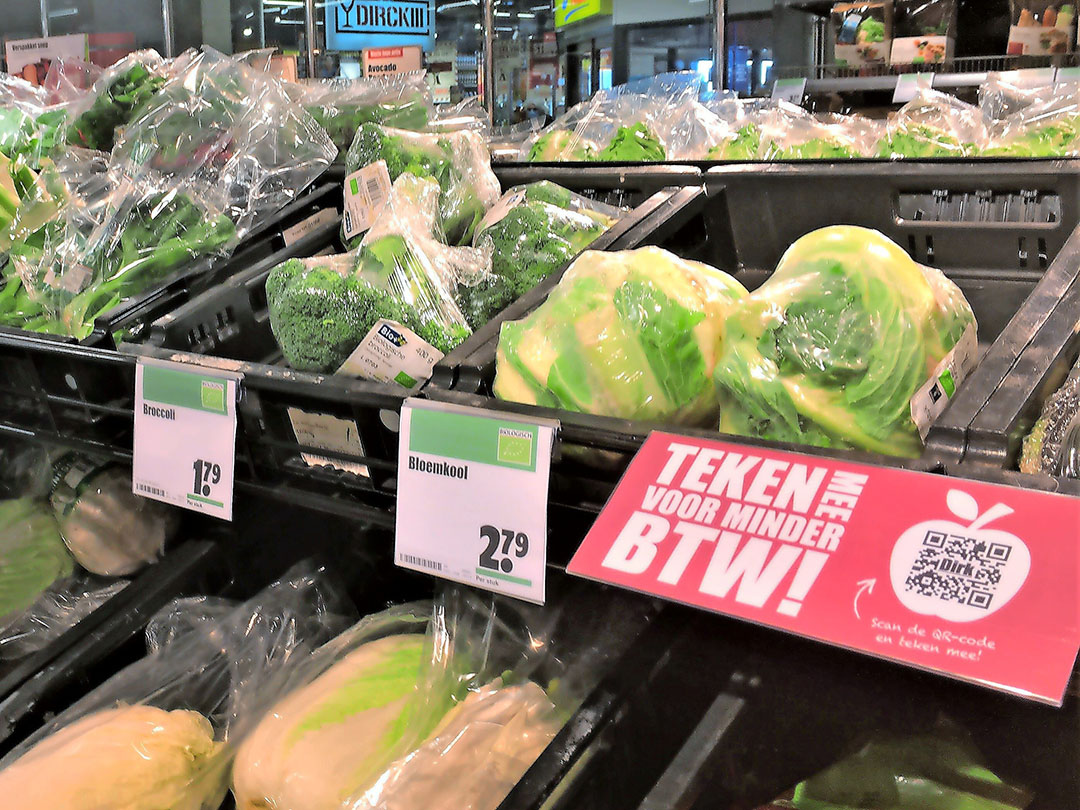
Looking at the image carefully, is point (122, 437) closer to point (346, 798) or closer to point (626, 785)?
point (346, 798)

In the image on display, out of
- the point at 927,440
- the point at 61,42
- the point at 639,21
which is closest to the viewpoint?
the point at 927,440

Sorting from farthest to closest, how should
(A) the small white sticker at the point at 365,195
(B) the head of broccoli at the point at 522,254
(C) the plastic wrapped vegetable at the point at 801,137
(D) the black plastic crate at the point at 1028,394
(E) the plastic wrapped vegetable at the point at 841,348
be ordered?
(C) the plastic wrapped vegetable at the point at 801,137 < (A) the small white sticker at the point at 365,195 < (B) the head of broccoli at the point at 522,254 < (E) the plastic wrapped vegetable at the point at 841,348 < (D) the black plastic crate at the point at 1028,394

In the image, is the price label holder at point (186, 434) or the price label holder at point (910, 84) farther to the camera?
the price label holder at point (910, 84)

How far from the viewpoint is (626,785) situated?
79 cm

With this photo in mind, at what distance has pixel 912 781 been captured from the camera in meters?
0.68

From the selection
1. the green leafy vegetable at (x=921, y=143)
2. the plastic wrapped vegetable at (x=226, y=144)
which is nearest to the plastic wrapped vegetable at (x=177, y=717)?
the plastic wrapped vegetable at (x=226, y=144)

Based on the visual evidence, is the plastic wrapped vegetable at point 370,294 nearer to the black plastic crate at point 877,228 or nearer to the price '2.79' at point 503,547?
the black plastic crate at point 877,228

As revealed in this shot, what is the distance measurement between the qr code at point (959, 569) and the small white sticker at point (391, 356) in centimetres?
57

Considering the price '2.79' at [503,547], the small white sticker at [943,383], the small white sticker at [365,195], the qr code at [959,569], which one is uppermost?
the small white sticker at [365,195]

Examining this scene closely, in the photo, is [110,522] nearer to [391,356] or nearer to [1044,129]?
[391,356]

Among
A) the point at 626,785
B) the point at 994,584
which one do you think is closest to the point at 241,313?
the point at 626,785

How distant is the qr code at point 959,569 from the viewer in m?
0.45

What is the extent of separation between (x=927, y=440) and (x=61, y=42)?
17.4 ft

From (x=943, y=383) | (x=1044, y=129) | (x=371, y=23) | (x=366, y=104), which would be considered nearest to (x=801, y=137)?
(x=1044, y=129)
